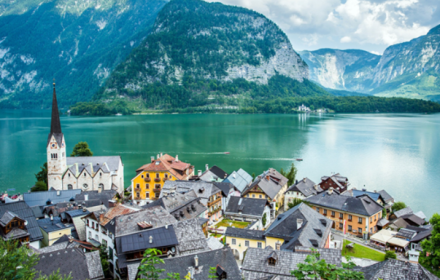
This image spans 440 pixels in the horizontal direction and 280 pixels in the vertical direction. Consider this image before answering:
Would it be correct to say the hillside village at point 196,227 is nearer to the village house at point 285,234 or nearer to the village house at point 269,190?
the village house at point 285,234

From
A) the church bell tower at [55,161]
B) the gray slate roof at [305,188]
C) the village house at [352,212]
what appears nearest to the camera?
the village house at [352,212]

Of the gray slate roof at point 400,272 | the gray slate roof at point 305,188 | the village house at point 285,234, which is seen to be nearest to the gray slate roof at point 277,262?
the gray slate roof at point 400,272

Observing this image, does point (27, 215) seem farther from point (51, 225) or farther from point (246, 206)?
point (246, 206)

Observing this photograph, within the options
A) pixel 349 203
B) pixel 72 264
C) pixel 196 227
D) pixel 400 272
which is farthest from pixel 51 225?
pixel 349 203

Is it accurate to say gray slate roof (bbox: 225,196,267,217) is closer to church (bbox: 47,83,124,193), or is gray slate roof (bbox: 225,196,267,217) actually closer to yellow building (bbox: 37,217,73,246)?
yellow building (bbox: 37,217,73,246)

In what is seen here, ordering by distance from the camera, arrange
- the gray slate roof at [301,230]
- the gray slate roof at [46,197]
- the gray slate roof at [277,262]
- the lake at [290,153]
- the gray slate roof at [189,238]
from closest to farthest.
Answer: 1. the gray slate roof at [277,262]
2. the gray slate roof at [189,238]
3. the gray slate roof at [301,230]
4. the gray slate roof at [46,197]
5. the lake at [290,153]

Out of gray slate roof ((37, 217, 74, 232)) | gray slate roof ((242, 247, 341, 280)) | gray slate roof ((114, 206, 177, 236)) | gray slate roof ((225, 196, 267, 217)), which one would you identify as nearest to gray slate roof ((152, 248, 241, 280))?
gray slate roof ((242, 247, 341, 280))
